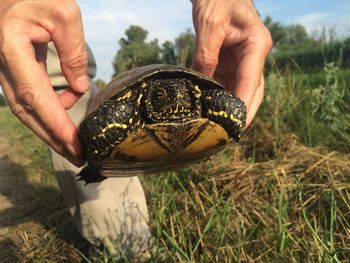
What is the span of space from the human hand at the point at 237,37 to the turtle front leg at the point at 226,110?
16 cm

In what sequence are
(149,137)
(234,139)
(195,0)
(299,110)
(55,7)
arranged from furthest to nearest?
(299,110)
(195,0)
(234,139)
(149,137)
(55,7)

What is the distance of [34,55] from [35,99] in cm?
18

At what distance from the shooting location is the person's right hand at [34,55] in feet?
4.83

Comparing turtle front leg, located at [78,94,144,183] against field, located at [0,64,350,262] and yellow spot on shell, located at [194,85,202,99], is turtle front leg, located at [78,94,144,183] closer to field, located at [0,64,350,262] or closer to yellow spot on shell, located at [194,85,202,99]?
yellow spot on shell, located at [194,85,202,99]

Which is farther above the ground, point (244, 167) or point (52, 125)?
point (52, 125)

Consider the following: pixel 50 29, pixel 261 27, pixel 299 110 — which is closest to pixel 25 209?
pixel 50 29

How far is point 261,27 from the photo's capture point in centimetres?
203

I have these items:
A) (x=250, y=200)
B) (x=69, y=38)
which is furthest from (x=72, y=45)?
(x=250, y=200)

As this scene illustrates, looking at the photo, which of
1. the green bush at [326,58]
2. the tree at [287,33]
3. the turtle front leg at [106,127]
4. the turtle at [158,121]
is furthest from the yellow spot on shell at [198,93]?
the tree at [287,33]

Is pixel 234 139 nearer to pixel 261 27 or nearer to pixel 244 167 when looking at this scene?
pixel 261 27

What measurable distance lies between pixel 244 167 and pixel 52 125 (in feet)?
5.55

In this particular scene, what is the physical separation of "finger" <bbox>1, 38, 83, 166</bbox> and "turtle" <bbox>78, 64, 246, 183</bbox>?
105 millimetres

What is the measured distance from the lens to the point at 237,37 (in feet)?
6.76

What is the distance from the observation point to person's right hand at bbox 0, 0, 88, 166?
1.47 metres
